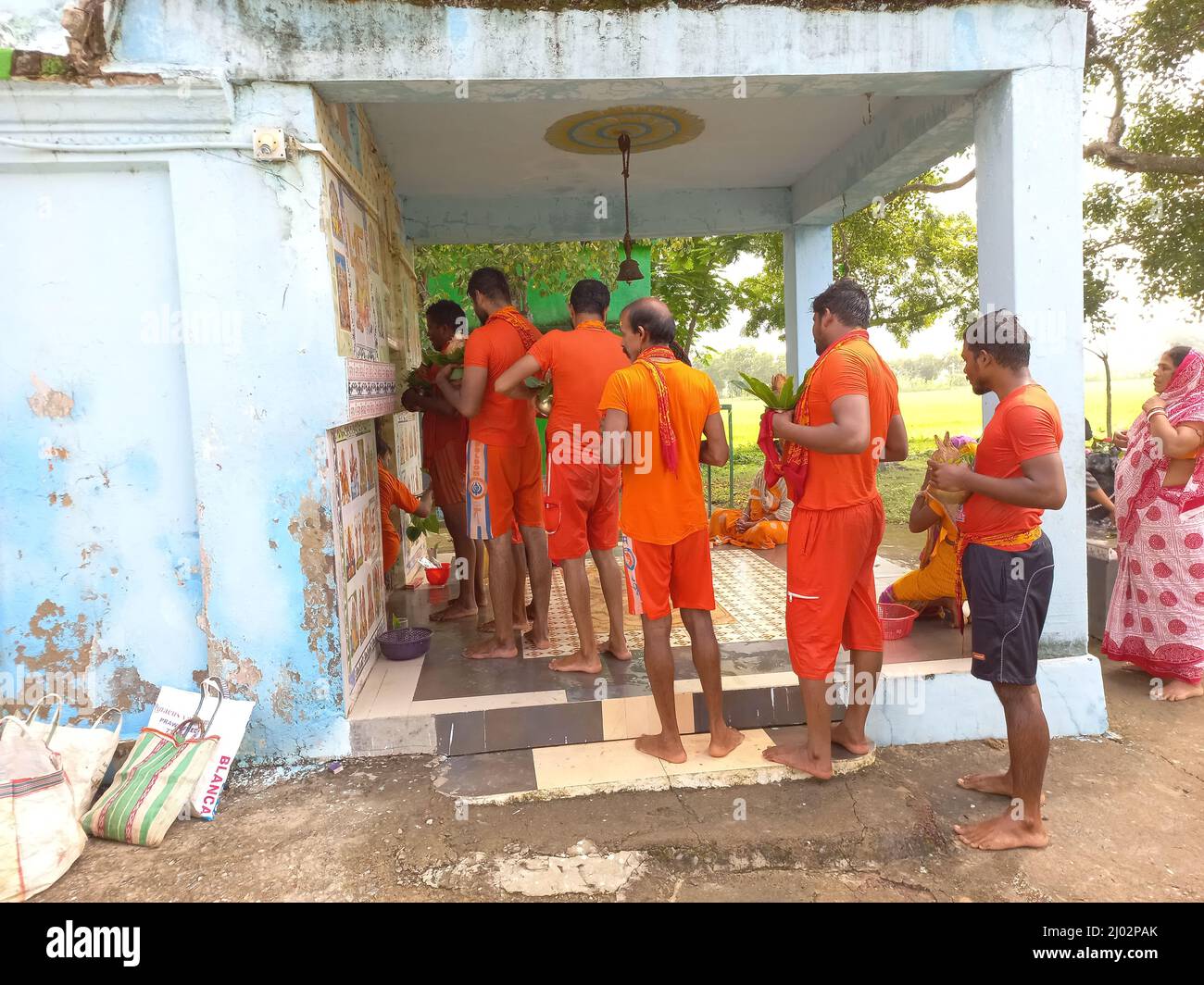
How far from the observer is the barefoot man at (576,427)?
4363 millimetres

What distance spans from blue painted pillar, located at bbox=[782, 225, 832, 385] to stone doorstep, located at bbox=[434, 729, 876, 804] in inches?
181

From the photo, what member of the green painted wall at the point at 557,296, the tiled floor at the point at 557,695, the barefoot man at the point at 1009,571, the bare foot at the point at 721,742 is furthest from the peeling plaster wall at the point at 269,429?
the green painted wall at the point at 557,296

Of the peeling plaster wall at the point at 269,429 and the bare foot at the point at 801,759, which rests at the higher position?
the peeling plaster wall at the point at 269,429

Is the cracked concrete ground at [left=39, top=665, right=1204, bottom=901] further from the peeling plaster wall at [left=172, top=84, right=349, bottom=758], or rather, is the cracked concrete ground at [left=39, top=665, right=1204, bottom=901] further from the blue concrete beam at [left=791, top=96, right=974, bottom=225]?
the blue concrete beam at [left=791, top=96, right=974, bottom=225]

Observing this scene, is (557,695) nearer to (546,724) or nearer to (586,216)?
(546,724)

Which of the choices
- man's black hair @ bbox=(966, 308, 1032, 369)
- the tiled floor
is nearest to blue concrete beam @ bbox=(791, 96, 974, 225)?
man's black hair @ bbox=(966, 308, 1032, 369)

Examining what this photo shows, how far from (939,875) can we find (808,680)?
0.86 meters

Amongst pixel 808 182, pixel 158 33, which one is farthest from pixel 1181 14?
pixel 158 33

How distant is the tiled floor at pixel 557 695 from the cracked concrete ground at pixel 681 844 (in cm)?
24

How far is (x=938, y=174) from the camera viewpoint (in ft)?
41.0

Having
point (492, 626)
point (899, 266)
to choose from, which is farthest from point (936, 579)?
point (899, 266)

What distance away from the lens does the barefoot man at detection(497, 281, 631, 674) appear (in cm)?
436

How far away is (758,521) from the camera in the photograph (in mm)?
7918

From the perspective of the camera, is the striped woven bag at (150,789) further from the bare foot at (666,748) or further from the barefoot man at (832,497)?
the barefoot man at (832,497)
